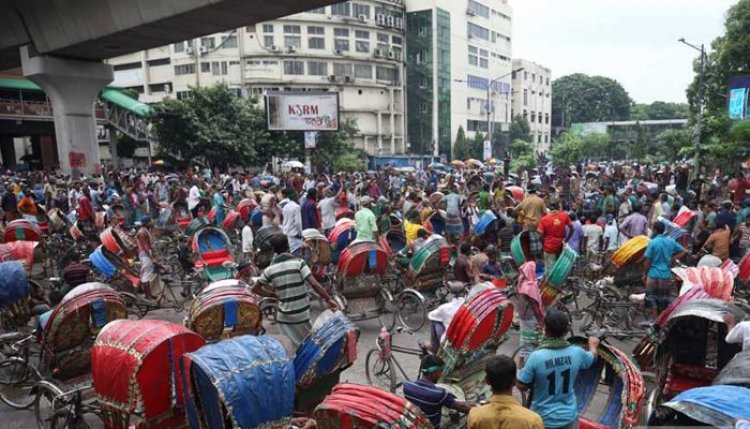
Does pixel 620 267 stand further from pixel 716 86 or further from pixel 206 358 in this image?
pixel 716 86

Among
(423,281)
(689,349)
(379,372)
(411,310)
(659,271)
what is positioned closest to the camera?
(689,349)

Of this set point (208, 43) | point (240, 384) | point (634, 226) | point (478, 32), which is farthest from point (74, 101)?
point (478, 32)

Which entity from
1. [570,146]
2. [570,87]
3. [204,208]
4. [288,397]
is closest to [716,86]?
[570,146]

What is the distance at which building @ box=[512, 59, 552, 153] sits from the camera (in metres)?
75.8

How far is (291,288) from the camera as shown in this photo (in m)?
6.09

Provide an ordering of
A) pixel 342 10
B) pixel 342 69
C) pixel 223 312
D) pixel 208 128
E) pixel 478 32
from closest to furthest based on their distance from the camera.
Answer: pixel 223 312 → pixel 208 128 → pixel 342 10 → pixel 342 69 → pixel 478 32

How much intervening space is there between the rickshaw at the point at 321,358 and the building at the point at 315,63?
4421 centimetres

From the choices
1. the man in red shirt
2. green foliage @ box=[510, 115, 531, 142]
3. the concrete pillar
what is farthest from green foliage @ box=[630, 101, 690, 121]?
the man in red shirt

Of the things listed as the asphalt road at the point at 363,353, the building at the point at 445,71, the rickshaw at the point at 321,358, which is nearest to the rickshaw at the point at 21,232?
the asphalt road at the point at 363,353

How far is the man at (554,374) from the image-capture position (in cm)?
392

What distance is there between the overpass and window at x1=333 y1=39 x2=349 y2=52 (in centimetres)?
2817

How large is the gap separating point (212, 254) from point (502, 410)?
25.8ft

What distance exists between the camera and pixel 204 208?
12.2 meters

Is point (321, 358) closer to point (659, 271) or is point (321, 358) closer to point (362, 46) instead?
point (659, 271)
